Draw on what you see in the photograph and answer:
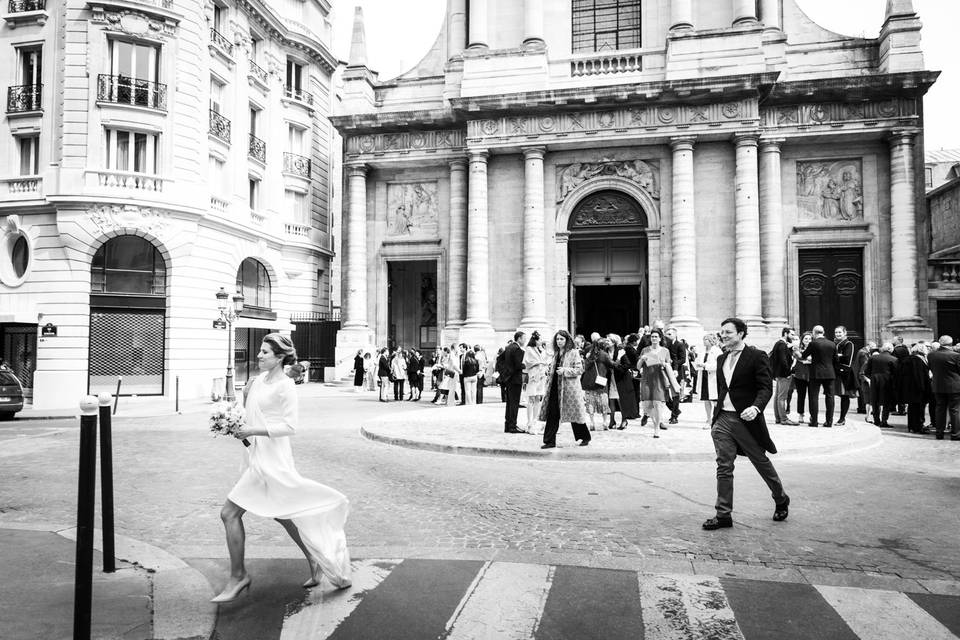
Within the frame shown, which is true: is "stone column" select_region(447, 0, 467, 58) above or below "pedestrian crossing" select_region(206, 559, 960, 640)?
above

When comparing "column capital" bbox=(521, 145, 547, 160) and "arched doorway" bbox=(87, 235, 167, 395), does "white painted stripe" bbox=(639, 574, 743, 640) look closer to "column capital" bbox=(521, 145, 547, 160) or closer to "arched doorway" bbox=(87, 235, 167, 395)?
"arched doorway" bbox=(87, 235, 167, 395)

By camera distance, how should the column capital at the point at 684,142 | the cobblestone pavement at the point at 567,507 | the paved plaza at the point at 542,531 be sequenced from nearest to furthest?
the paved plaza at the point at 542,531
the cobblestone pavement at the point at 567,507
the column capital at the point at 684,142

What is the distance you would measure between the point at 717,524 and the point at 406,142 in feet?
81.8

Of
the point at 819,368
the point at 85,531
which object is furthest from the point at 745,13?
the point at 85,531

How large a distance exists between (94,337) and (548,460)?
1768cm

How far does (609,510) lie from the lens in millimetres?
6625

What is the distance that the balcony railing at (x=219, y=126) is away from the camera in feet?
81.3

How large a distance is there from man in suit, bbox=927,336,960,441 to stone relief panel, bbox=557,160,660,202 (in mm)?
15229

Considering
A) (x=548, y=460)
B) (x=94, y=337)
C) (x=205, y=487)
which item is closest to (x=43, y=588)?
(x=205, y=487)

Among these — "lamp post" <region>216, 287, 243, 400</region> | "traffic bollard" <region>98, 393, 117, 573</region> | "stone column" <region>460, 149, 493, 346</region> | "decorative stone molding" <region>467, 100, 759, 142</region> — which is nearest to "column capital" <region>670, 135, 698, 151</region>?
"decorative stone molding" <region>467, 100, 759, 142</region>

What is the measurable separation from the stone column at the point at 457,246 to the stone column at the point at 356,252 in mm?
3755

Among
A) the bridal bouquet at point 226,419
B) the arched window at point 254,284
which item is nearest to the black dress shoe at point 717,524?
the bridal bouquet at point 226,419

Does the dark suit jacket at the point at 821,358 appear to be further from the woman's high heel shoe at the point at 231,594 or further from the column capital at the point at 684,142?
the column capital at the point at 684,142

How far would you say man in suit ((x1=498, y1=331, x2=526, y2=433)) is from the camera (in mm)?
12016
